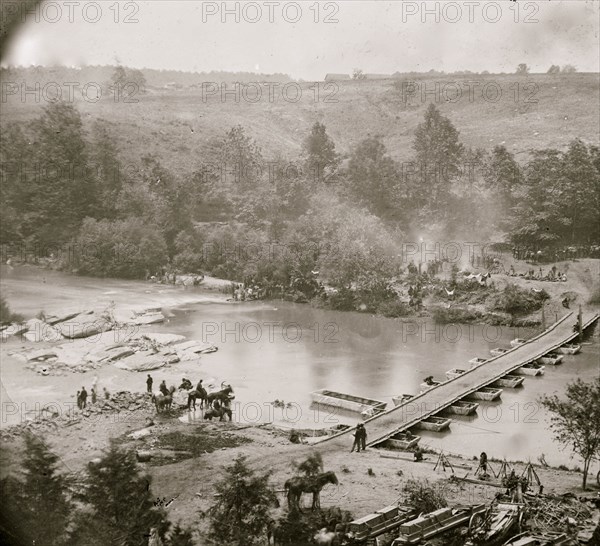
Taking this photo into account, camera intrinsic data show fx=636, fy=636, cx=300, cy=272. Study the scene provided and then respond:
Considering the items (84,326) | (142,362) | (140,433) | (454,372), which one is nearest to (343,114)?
(84,326)

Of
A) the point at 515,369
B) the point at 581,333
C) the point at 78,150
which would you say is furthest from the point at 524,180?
the point at 78,150

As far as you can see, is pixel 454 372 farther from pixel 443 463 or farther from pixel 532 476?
pixel 443 463

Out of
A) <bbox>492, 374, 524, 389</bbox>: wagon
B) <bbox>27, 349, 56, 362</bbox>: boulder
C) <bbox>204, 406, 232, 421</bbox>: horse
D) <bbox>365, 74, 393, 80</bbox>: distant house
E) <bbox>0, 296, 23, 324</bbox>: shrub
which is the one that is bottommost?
<bbox>492, 374, 524, 389</bbox>: wagon

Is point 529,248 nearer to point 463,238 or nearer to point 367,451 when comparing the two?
point 463,238

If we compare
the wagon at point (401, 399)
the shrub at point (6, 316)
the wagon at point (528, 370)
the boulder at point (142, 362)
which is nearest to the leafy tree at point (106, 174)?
the shrub at point (6, 316)

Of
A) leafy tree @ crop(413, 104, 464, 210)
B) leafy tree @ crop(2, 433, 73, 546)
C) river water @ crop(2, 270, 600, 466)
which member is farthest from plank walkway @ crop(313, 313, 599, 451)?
leafy tree @ crop(413, 104, 464, 210)

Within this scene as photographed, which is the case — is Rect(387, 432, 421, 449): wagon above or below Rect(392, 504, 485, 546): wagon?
below

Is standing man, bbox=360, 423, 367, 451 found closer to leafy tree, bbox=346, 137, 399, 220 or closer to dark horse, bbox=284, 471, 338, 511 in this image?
dark horse, bbox=284, 471, 338, 511
